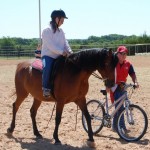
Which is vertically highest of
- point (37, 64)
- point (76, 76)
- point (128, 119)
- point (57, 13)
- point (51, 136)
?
point (57, 13)

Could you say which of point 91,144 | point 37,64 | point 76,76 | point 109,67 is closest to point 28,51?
point 37,64

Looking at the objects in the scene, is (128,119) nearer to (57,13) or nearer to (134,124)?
(134,124)

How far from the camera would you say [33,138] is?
739cm

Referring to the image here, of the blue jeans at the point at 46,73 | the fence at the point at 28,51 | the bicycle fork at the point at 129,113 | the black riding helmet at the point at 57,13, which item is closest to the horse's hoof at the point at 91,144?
the bicycle fork at the point at 129,113

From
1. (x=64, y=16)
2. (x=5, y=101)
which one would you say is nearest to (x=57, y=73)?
(x=64, y=16)

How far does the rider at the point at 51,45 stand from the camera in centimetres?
698

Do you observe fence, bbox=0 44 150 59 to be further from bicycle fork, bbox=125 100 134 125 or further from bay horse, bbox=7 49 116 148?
bicycle fork, bbox=125 100 134 125

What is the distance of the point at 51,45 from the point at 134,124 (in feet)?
7.00

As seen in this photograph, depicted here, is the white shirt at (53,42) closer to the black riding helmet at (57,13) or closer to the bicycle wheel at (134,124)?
the black riding helmet at (57,13)

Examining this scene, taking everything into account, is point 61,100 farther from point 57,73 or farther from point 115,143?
point 115,143

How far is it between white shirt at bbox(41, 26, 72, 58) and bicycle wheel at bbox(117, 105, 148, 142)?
165 centimetres

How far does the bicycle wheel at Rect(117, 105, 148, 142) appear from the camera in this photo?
6945mm

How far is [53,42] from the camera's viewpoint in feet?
23.1

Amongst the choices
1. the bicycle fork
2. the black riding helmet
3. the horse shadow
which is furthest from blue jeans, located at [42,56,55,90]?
the bicycle fork
